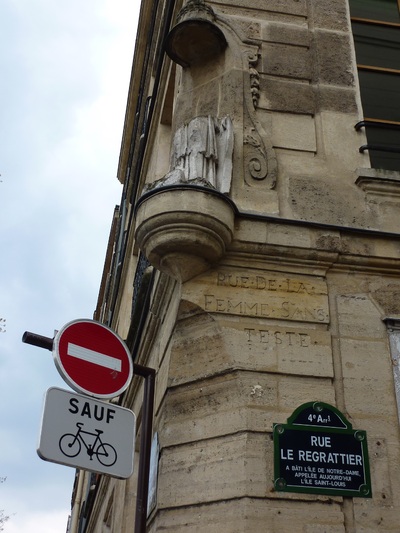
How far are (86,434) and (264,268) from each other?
8.74ft

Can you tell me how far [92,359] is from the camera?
165 inches

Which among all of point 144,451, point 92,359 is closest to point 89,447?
point 92,359

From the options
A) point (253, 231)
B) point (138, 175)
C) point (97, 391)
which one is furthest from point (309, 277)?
point (138, 175)

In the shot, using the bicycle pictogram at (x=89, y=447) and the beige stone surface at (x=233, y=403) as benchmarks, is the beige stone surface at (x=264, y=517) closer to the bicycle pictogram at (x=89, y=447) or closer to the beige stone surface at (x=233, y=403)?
the beige stone surface at (x=233, y=403)

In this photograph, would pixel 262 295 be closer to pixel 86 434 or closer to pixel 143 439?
pixel 143 439

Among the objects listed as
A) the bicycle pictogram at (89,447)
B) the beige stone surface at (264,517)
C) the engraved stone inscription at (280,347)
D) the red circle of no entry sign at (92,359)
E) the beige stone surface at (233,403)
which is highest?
the engraved stone inscription at (280,347)

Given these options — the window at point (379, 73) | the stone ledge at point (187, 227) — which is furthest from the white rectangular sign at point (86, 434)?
the window at point (379, 73)

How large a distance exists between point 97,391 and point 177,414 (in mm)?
1681

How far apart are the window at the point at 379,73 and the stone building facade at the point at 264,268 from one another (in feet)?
0.20

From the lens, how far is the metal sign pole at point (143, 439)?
4.15 metres

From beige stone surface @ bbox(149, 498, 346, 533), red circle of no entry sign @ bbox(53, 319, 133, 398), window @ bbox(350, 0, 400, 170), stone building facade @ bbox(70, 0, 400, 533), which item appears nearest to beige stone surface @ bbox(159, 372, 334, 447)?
stone building facade @ bbox(70, 0, 400, 533)

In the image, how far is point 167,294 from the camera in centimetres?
659

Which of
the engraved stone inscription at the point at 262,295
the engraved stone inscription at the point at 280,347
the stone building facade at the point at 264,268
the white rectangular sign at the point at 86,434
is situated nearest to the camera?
the white rectangular sign at the point at 86,434

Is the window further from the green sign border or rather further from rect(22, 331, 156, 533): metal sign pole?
rect(22, 331, 156, 533): metal sign pole
